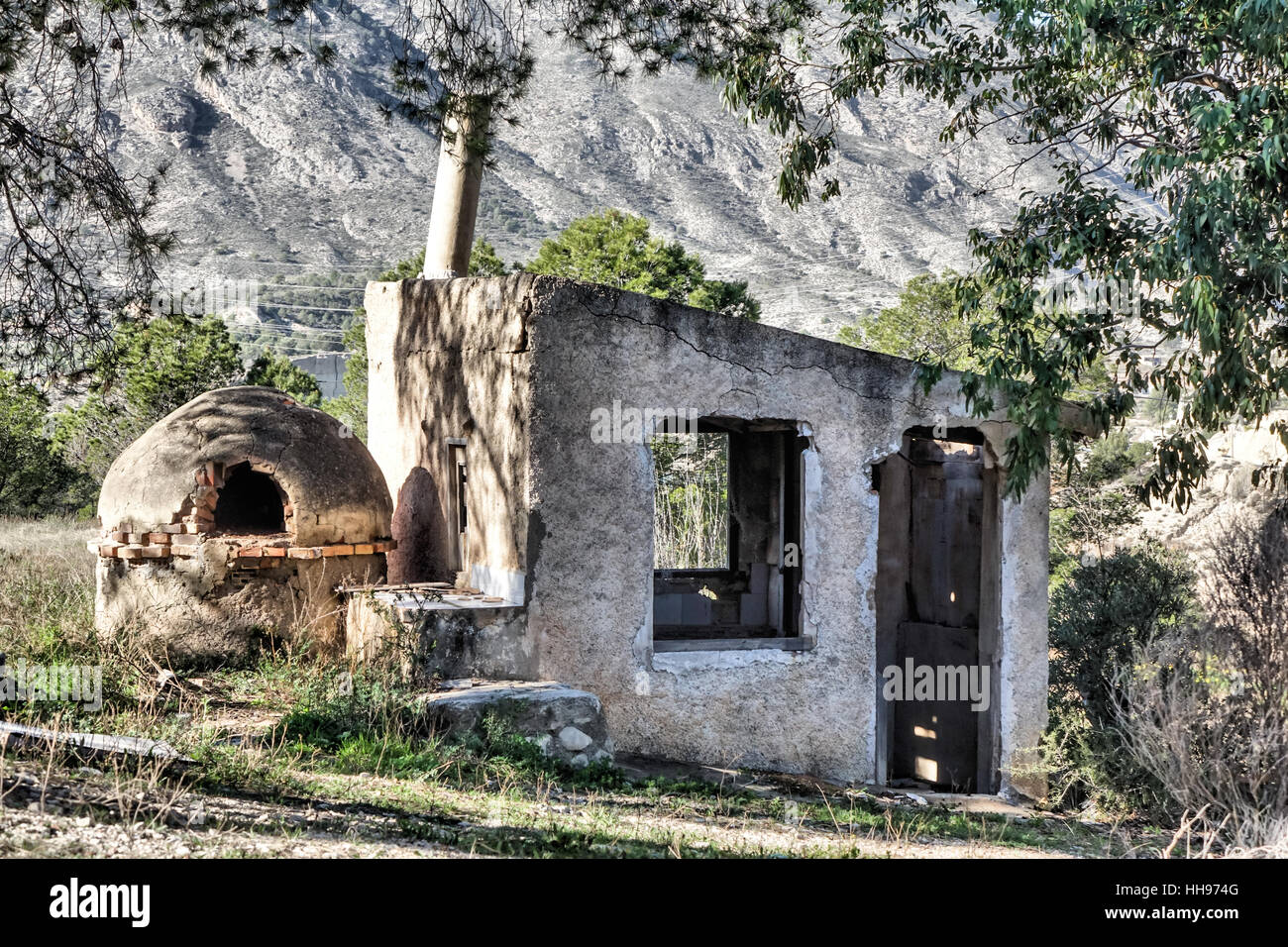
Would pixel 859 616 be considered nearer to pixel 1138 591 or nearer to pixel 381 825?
pixel 1138 591

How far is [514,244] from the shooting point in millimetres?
63156

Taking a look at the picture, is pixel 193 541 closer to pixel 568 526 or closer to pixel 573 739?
pixel 568 526

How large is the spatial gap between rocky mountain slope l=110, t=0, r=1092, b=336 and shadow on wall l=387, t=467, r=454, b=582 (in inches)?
1766

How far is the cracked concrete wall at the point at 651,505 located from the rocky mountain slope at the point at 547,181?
46336mm

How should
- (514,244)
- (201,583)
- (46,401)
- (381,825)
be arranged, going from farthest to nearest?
(514,244) → (201,583) → (46,401) → (381,825)

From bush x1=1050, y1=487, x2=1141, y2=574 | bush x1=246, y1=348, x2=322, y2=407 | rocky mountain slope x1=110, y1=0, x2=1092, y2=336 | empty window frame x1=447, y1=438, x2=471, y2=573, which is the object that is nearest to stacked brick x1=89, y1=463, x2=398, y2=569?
empty window frame x1=447, y1=438, x2=471, y2=573

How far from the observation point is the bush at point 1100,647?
9680 millimetres

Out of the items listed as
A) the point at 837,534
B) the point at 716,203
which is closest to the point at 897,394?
the point at 837,534

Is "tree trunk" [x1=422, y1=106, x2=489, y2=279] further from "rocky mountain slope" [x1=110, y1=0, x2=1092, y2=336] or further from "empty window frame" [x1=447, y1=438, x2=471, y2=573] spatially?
"rocky mountain slope" [x1=110, y1=0, x2=1092, y2=336]

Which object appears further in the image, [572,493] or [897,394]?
[897,394]
